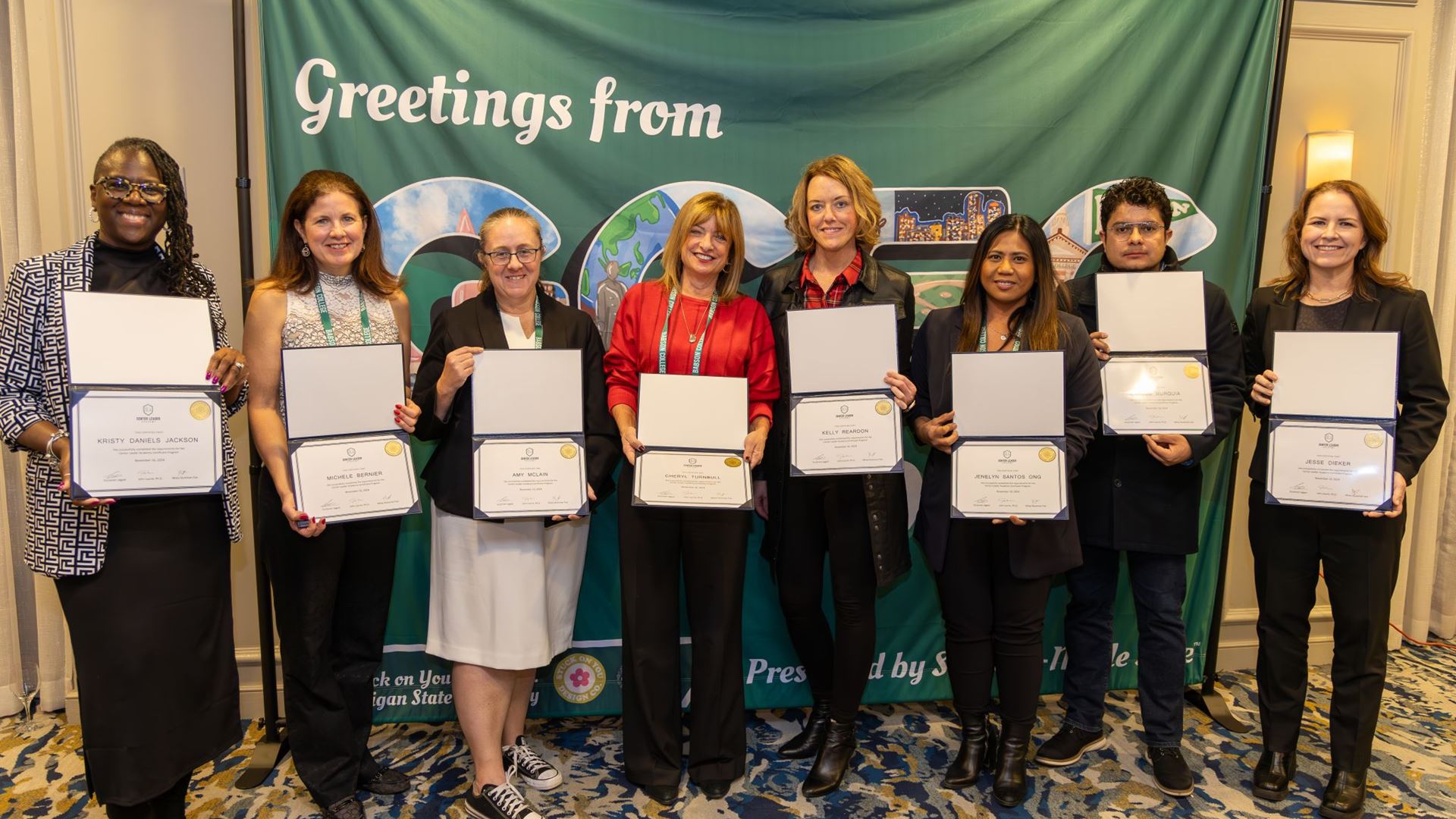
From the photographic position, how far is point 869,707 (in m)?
3.15

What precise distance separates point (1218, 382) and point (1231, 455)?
2.67ft

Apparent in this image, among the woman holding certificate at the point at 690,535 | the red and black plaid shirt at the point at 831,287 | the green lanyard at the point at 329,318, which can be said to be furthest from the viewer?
the red and black plaid shirt at the point at 831,287

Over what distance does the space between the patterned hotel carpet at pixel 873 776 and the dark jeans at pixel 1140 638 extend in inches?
7.2

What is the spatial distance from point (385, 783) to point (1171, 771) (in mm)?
2523

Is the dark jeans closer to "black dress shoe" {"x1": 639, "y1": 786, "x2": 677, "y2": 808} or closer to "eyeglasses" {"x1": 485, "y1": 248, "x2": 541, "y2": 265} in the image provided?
"black dress shoe" {"x1": 639, "y1": 786, "x2": 677, "y2": 808}

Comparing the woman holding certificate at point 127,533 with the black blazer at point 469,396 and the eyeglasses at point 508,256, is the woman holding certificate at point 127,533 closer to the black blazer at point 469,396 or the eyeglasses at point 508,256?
the black blazer at point 469,396

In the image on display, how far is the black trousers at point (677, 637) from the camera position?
7.84 ft

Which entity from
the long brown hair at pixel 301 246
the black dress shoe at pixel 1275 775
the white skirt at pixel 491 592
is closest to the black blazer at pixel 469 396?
the white skirt at pixel 491 592

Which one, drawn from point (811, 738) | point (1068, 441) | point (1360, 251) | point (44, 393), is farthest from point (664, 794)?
point (1360, 251)

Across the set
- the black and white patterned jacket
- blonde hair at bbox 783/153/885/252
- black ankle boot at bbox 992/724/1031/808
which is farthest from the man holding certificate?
the black and white patterned jacket

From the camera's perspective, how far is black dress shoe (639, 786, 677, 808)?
2439mm

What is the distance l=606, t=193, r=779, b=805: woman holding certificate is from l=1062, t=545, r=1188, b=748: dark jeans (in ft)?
3.96

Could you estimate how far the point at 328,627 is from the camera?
88.9 inches

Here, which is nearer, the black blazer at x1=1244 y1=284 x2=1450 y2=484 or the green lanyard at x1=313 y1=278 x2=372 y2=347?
the green lanyard at x1=313 y1=278 x2=372 y2=347
